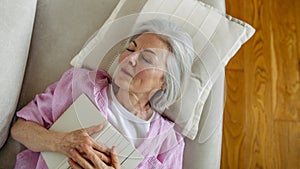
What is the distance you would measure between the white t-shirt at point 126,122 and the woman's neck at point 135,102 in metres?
0.01

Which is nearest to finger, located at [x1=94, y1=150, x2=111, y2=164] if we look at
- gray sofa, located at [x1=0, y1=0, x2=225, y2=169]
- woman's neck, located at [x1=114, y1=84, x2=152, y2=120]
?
woman's neck, located at [x1=114, y1=84, x2=152, y2=120]

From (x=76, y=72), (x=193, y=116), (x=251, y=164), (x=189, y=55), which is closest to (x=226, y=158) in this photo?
(x=251, y=164)

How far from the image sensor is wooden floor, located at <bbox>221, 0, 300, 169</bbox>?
143cm

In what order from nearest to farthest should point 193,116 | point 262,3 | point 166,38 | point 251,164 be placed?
point 166,38
point 193,116
point 251,164
point 262,3

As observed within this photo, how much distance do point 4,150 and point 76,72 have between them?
0.32 metres

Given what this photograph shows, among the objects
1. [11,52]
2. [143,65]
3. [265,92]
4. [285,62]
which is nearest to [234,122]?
[265,92]

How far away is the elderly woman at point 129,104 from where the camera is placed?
0.89 m

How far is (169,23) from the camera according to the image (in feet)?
3.21

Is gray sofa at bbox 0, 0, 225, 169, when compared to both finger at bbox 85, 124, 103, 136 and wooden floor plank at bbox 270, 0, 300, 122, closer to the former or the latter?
finger at bbox 85, 124, 103, 136

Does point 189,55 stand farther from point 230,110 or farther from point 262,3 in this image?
point 262,3

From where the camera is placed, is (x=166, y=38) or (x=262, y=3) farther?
(x=262, y=3)

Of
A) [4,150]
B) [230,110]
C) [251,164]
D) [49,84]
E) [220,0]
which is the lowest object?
[251,164]

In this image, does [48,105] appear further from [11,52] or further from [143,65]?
[143,65]

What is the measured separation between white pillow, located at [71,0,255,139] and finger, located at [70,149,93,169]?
24 centimetres
